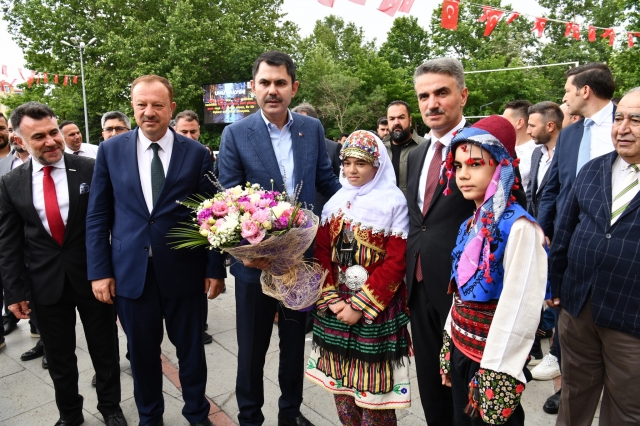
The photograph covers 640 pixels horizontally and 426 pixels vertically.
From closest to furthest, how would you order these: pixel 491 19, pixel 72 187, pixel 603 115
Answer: pixel 72 187 → pixel 603 115 → pixel 491 19

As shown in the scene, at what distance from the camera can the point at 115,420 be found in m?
3.09

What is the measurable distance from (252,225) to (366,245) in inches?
28.8

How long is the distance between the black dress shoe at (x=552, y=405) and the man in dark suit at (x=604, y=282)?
0.52 metres

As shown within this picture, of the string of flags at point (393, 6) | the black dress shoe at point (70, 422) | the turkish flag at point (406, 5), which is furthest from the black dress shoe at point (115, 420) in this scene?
the turkish flag at point (406, 5)

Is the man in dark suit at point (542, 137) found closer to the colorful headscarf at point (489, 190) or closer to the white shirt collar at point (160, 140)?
the colorful headscarf at point (489, 190)

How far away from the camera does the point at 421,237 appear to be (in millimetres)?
2393

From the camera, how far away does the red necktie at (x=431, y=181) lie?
2410 mm

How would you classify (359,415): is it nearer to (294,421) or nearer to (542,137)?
(294,421)

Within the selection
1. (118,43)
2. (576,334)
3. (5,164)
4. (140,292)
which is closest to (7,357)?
(5,164)

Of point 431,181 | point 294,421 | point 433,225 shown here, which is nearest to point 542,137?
point 431,181

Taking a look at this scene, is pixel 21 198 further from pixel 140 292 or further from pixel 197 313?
pixel 197 313

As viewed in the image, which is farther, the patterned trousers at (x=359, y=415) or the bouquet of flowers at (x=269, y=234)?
the patterned trousers at (x=359, y=415)

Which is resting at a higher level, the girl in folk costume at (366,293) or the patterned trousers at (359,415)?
the girl in folk costume at (366,293)

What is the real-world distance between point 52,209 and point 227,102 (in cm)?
2191
